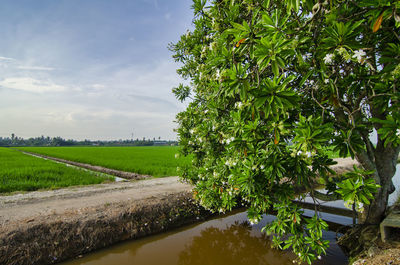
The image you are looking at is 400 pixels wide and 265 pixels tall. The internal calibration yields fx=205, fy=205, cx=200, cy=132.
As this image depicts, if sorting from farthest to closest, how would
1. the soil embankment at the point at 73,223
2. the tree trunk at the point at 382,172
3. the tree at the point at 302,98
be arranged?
the soil embankment at the point at 73,223
the tree trunk at the point at 382,172
the tree at the point at 302,98

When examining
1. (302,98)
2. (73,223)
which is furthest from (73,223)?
(302,98)

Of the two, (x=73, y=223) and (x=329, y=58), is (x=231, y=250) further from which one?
(x=329, y=58)

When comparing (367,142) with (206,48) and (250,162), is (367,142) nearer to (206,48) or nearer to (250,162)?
(250,162)

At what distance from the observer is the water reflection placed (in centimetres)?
380

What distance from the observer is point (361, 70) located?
2.28 m

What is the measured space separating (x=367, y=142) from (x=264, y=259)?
2690 millimetres

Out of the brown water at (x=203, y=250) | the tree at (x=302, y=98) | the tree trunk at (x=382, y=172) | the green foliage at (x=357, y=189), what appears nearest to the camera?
→ the tree at (x=302, y=98)

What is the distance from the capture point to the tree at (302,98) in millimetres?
1894

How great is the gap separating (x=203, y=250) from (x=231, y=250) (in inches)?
22.5

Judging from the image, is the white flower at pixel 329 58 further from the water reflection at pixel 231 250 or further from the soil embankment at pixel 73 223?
the soil embankment at pixel 73 223

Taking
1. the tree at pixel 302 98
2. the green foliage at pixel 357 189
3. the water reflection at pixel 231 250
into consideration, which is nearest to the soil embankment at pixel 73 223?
the water reflection at pixel 231 250

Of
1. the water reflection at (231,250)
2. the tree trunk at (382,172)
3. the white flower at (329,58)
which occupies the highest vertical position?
the white flower at (329,58)

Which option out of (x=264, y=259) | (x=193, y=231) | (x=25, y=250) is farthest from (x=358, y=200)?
(x=25, y=250)

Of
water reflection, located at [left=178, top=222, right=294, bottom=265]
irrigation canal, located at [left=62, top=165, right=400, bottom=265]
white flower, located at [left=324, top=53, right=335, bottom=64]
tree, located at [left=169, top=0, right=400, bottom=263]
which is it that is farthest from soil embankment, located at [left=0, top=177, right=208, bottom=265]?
white flower, located at [left=324, top=53, right=335, bottom=64]
